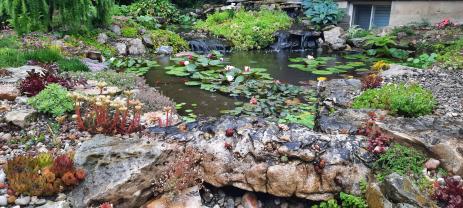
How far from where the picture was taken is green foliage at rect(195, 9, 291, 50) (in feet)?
46.1

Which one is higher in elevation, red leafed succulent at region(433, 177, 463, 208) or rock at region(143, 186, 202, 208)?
red leafed succulent at region(433, 177, 463, 208)

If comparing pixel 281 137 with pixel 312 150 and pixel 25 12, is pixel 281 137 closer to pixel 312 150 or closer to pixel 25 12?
pixel 312 150

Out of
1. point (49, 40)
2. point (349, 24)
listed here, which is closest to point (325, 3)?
point (349, 24)

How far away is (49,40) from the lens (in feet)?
34.0

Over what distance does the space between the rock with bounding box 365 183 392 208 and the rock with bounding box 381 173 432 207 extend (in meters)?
0.05

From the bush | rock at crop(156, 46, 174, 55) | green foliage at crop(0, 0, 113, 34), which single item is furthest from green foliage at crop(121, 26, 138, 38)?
the bush

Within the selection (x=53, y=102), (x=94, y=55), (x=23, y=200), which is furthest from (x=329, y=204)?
(x=94, y=55)

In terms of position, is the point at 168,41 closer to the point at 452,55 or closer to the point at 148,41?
the point at 148,41

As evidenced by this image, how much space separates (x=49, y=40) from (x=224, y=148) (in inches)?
315

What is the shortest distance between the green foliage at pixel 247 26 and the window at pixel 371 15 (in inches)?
121

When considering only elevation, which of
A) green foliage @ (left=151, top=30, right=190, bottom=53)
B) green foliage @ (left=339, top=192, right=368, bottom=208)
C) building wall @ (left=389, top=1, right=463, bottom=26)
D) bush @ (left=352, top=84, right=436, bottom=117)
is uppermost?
building wall @ (left=389, top=1, right=463, bottom=26)

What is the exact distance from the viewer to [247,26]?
48.3 feet

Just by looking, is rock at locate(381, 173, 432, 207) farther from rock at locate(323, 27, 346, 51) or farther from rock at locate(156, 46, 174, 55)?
rock at locate(323, 27, 346, 51)

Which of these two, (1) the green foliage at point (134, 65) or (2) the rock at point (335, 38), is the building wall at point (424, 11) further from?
(1) the green foliage at point (134, 65)
